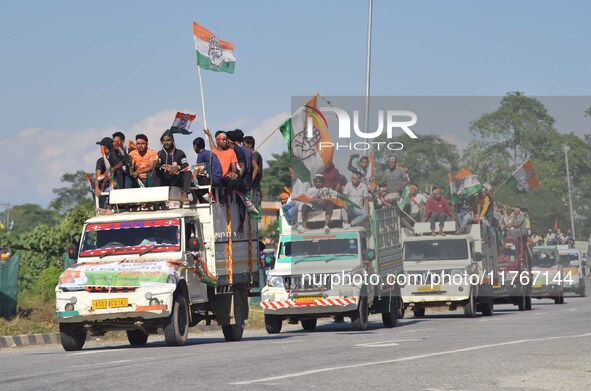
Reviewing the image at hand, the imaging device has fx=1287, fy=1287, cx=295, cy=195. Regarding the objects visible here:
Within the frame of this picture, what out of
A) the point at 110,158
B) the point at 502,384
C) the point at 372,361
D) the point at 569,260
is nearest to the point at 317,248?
the point at 110,158

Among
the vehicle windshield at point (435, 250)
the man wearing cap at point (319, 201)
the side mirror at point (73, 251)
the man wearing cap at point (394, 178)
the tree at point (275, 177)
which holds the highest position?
the tree at point (275, 177)

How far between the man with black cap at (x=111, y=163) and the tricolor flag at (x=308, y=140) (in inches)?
342

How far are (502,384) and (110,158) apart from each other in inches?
400

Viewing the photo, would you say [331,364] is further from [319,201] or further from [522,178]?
[522,178]

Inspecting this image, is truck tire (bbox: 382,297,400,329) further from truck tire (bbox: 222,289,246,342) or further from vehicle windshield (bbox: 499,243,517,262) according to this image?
vehicle windshield (bbox: 499,243,517,262)

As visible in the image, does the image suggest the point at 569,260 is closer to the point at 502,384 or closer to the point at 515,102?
the point at 502,384

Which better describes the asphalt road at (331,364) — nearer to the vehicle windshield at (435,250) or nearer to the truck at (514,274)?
the vehicle windshield at (435,250)

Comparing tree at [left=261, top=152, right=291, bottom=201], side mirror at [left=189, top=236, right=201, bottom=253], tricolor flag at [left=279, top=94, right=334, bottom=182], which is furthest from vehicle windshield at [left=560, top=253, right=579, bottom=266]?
tree at [left=261, top=152, right=291, bottom=201]

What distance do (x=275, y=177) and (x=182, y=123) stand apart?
253ft

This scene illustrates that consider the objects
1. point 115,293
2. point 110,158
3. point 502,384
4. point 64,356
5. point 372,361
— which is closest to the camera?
point 502,384

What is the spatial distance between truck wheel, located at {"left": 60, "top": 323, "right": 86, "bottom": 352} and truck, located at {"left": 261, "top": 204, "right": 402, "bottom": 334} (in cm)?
640

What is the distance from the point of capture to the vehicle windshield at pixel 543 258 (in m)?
46.8

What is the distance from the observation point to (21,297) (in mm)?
30000

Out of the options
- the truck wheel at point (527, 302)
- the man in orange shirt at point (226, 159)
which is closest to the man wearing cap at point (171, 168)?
the man in orange shirt at point (226, 159)
